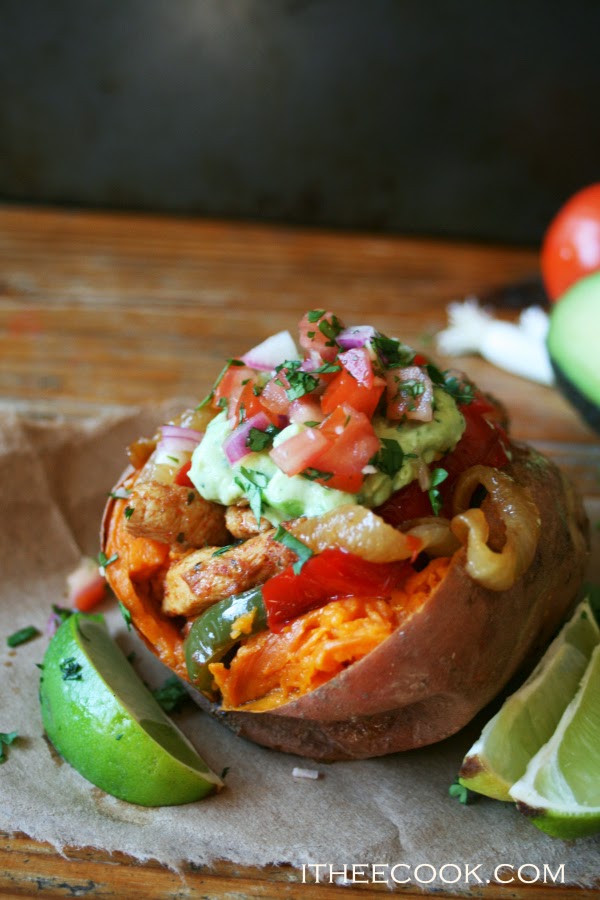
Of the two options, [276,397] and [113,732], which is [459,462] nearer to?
[276,397]

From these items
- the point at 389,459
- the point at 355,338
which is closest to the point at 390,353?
the point at 355,338

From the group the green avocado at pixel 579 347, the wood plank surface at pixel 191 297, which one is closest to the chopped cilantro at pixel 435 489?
the wood plank surface at pixel 191 297

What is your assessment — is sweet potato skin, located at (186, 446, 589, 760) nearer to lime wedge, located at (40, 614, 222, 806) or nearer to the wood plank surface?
lime wedge, located at (40, 614, 222, 806)

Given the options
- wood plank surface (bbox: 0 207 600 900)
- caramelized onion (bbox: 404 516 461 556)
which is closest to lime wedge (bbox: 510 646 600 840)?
caramelized onion (bbox: 404 516 461 556)

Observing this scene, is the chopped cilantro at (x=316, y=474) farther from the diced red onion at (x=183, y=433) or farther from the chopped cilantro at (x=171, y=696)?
the chopped cilantro at (x=171, y=696)

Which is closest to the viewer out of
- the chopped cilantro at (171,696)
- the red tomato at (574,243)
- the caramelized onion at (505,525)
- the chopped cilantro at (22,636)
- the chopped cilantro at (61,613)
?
the caramelized onion at (505,525)
